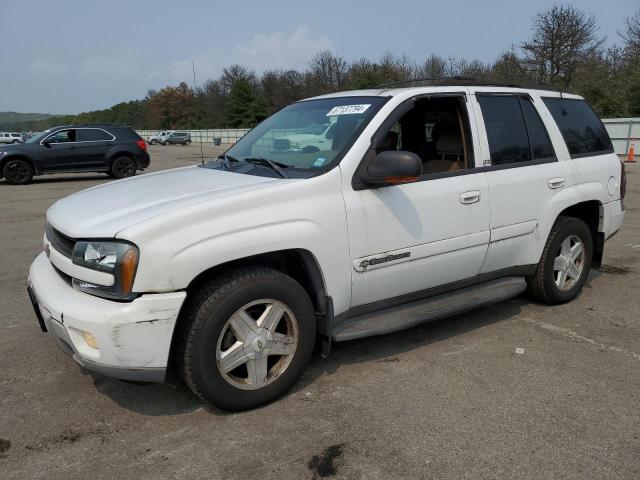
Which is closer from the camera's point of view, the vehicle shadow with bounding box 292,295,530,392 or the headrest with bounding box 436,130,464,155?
the vehicle shadow with bounding box 292,295,530,392

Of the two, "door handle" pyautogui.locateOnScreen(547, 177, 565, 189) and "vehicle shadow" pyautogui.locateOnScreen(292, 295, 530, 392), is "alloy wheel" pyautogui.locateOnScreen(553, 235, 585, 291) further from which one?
"door handle" pyautogui.locateOnScreen(547, 177, 565, 189)

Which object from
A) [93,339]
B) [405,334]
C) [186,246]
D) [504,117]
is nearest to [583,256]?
[504,117]

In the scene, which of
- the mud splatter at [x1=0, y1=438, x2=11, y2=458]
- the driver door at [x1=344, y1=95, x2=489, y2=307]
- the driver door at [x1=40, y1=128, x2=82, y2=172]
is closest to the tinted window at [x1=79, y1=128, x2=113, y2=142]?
the driver door at [x1=40, y1=128, x2=82, y2=172]

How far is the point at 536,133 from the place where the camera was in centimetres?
440

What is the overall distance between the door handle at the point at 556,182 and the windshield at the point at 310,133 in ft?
5.38

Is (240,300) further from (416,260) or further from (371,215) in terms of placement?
(416,260)

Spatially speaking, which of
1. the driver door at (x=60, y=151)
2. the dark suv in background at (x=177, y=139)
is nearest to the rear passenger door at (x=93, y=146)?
Answer: the driver door at (x=60, y=151)

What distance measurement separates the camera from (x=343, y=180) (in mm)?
3260

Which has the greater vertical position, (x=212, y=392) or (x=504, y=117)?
(x=504, y=117)

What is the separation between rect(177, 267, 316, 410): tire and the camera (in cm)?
282

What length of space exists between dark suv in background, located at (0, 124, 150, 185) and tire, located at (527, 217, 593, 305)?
1418 centimetres

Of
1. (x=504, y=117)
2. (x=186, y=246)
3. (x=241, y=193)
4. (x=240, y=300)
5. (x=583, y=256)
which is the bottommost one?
(x=583, y=256)

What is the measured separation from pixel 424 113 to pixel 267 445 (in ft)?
8.80

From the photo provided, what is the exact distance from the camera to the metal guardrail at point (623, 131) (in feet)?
77.7
